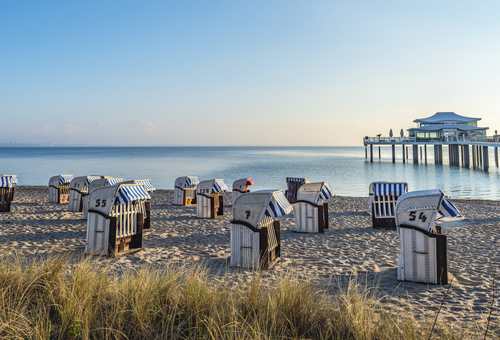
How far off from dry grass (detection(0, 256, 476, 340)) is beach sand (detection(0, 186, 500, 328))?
→ 117 centimetres

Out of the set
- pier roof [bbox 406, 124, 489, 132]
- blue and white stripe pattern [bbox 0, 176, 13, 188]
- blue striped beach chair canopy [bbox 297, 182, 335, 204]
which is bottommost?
blue striped beach chair canopy [bbox 297, 182, 335, 204]

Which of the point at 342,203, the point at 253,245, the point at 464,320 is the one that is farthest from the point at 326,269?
the point at 342,203

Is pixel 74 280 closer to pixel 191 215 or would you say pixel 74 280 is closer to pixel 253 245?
pixel 253 245

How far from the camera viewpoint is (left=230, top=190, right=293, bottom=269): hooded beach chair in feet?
19.7

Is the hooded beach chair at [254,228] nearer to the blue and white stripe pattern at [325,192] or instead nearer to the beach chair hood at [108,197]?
the beach chair hood at [108,197]

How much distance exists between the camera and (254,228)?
19.9ft

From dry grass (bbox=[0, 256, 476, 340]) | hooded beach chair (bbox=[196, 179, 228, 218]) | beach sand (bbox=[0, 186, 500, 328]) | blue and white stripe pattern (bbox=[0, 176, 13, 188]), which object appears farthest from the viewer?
blue and white stripe pattern (bbox=[0, 176, 13, 188])

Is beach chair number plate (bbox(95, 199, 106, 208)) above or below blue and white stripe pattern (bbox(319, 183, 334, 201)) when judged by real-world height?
below

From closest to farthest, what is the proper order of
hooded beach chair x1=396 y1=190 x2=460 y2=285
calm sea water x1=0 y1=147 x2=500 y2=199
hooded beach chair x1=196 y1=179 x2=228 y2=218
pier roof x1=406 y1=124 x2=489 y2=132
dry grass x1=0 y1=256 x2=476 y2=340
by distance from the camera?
dry grass x1=0 y1=256 x2=476 y2=340
hooded beach chair x1=396 y1=190 x2=460 y2=285
hooded beach chair x1=196 y1=179 x2=228 y2=218
calm sea water x1=0 y1=147 x2=500 y2=199
pier roof x1=406 y1=124 x2=489 y2=132

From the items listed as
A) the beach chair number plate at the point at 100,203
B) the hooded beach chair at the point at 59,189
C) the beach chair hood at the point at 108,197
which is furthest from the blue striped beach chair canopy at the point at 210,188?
Result: the hooded beach chair at the point at 59,189

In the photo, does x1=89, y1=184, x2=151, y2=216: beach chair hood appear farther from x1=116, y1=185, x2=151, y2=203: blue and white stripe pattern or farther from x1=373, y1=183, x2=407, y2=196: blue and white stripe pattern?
x1=373, y1=183, x2=407, y2=196: blue and white stripe pattern

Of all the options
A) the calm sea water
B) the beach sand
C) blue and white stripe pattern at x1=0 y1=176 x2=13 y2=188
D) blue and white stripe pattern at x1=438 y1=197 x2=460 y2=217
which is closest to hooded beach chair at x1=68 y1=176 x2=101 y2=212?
the beach sand

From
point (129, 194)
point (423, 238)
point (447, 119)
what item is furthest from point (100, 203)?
point (447, 119)

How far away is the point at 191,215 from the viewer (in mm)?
12695
